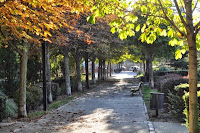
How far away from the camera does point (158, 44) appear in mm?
Answer: 21016

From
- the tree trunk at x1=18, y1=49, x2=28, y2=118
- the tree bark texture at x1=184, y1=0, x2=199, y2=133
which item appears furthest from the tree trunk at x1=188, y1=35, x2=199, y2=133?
the tree trunk at x1=18, y1=49, x2=28, y2=118

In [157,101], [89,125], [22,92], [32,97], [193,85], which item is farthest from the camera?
[32,97]

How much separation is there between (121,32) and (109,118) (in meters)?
5.68

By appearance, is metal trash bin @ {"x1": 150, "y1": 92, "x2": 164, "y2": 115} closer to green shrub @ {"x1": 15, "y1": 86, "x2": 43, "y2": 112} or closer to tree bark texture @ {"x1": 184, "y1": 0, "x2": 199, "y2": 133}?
tree bark texture @ {"x1": 184, "y1": 0, "x2": 199, "y2": 133}

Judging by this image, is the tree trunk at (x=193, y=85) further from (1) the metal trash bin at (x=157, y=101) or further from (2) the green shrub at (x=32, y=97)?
(2) the green shrub at (x=32, y=97)

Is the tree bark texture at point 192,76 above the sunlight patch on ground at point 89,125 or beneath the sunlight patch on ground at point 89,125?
above

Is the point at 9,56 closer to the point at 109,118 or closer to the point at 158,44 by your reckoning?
the point at 109,118

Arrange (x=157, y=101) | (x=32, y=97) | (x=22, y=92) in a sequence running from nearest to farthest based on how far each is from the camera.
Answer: (x=157, y=101) < (x=22, y=92) < (x=32, y=97)

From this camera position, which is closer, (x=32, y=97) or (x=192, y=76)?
(x=192, y=76)

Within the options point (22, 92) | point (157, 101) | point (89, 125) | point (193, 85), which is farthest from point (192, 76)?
point (22, 92)

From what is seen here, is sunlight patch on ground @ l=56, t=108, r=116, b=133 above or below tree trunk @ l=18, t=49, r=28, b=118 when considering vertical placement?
below

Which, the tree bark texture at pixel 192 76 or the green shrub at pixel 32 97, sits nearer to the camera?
the tree bark texture at pixel 192 76

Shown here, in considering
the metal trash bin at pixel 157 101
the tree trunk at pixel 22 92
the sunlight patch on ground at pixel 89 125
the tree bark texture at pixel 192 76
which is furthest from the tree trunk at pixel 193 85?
the tree trunk at pixel 22 92

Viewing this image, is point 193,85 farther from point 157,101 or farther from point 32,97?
point 32,97
